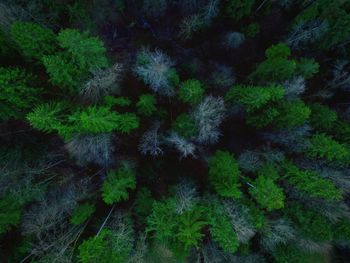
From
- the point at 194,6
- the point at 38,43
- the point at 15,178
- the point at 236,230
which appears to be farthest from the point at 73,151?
the point at 194,6

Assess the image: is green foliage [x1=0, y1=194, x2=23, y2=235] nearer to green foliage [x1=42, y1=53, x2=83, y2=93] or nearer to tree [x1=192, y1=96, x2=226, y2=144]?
green foliage [x1=42, y1=53, x2=83, y2=93]

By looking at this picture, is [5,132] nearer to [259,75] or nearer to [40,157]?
[40,157]

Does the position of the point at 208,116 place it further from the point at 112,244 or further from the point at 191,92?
the point at 112,244

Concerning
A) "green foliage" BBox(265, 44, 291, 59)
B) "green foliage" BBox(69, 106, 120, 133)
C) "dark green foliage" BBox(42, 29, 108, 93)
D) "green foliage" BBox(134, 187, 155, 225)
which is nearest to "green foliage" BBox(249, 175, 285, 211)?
"green foliage" BBox(134, 187, 155, 225)

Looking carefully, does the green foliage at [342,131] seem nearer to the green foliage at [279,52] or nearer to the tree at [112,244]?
the green foliage at [279,52]

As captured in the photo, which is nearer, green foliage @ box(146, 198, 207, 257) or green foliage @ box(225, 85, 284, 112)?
green foliage @ box(146, 198, 207, 257)
